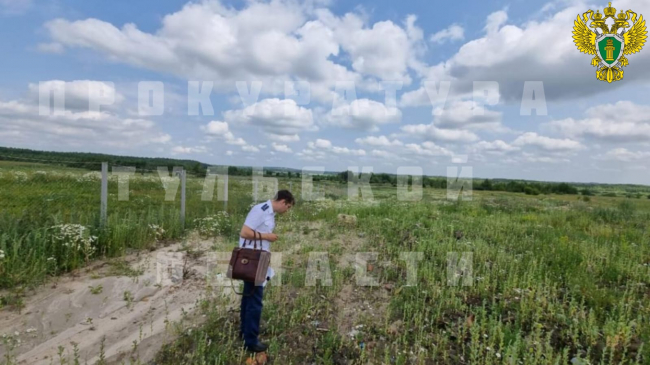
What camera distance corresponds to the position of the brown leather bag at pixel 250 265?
3.28 metres

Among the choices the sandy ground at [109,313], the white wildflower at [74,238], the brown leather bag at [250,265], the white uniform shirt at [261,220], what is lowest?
the sandy ground at [109,313]

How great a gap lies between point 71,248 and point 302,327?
14.5ft

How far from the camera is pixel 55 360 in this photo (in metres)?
3.28

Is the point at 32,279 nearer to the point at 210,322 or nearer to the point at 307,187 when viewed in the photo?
the point at 210,322

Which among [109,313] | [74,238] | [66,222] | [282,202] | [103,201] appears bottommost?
[109,313]

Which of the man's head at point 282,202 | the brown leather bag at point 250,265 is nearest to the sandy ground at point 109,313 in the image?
the brown leather bag at point 250,265

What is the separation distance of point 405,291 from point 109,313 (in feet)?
14.0

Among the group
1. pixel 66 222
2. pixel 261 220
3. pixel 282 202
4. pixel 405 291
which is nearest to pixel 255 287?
pixel 261 220

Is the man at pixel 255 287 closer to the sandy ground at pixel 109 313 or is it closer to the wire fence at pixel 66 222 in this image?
the sandy ground at pixel 109 313

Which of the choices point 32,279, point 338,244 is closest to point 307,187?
point 338,244

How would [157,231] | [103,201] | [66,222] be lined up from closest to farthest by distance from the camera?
[66,222], [103,201], [157,231]

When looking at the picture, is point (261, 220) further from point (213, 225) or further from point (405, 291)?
point (213, 225)

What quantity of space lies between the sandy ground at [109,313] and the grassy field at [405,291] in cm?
35

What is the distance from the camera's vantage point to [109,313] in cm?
431
